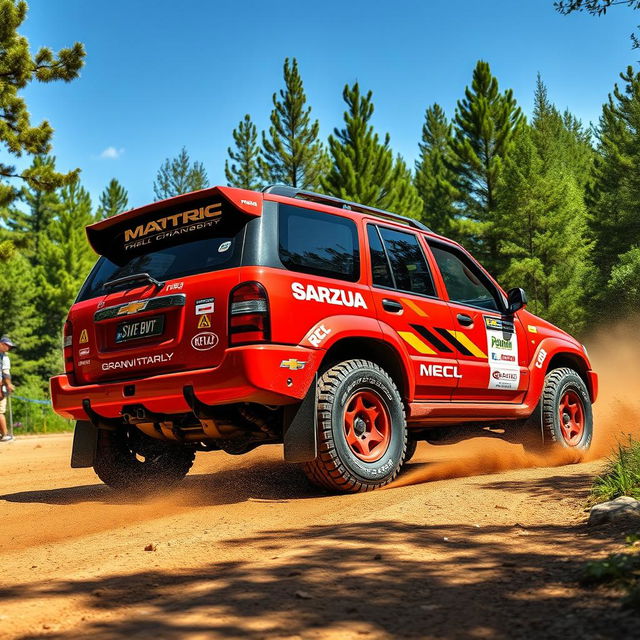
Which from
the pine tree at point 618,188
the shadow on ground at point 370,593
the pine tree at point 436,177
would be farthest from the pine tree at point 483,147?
the shadow on ground at point 370,593

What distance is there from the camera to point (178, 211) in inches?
220

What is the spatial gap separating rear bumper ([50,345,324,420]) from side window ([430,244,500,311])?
2.00 meters

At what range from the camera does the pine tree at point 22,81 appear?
1881 centimetres

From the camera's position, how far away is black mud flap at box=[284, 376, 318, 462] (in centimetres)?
509

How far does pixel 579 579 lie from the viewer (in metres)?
2.79

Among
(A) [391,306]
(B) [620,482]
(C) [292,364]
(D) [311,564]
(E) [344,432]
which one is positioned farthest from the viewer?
(A) [391,306]

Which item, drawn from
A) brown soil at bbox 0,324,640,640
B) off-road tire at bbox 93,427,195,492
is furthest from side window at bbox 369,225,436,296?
off-road tire at bbox 93,427,195,492

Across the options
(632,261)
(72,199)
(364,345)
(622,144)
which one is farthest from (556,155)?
(364,345)

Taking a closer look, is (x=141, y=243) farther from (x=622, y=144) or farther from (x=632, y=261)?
(x=622, y=144)

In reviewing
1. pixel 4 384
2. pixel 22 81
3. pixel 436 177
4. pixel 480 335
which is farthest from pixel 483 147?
pixel 480 335

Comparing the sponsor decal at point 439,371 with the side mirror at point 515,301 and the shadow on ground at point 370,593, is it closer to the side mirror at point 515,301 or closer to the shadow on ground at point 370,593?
the side mirror at point 515,301

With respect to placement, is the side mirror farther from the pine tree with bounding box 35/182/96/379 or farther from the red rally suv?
the pine tree with bounding box 35/182/96/379

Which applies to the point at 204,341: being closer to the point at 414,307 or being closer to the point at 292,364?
the point at 292,364

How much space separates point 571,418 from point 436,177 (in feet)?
126
